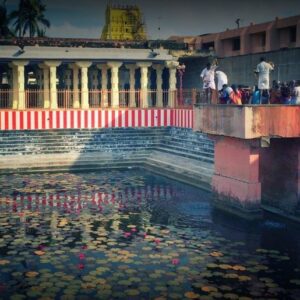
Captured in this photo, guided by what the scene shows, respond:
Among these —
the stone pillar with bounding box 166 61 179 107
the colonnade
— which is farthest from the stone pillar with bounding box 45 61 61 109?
the stone pillar with bounding box 166 61 179 107

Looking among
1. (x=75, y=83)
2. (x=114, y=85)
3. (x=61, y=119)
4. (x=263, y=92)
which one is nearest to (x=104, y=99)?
(x=114, y=85)

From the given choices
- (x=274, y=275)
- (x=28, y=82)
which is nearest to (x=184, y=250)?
(x=274, y=275)

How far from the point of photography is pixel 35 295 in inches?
331

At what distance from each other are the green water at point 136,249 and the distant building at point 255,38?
2405 cm

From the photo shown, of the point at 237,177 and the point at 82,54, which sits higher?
the point at 82,54

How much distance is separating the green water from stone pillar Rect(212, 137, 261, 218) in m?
0.56

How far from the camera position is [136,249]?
1106 cm

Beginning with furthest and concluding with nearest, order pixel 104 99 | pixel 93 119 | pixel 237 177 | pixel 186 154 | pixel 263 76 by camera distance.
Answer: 1. pixel 104 99
2. pixel 93 119
3. pixel 186 154
4. pixel 263 76
5. pixel 237 177

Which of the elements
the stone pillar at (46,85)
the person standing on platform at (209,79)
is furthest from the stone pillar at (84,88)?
the person standing on platform at (209,79)

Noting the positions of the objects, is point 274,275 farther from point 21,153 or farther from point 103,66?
point 103,66

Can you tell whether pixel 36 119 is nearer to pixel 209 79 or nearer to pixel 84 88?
pixel 84 88

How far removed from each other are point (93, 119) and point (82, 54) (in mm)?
4184

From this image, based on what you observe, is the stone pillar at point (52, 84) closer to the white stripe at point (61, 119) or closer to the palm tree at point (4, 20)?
the white stripe at point (61, 119)

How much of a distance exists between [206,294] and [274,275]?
1713 mm
